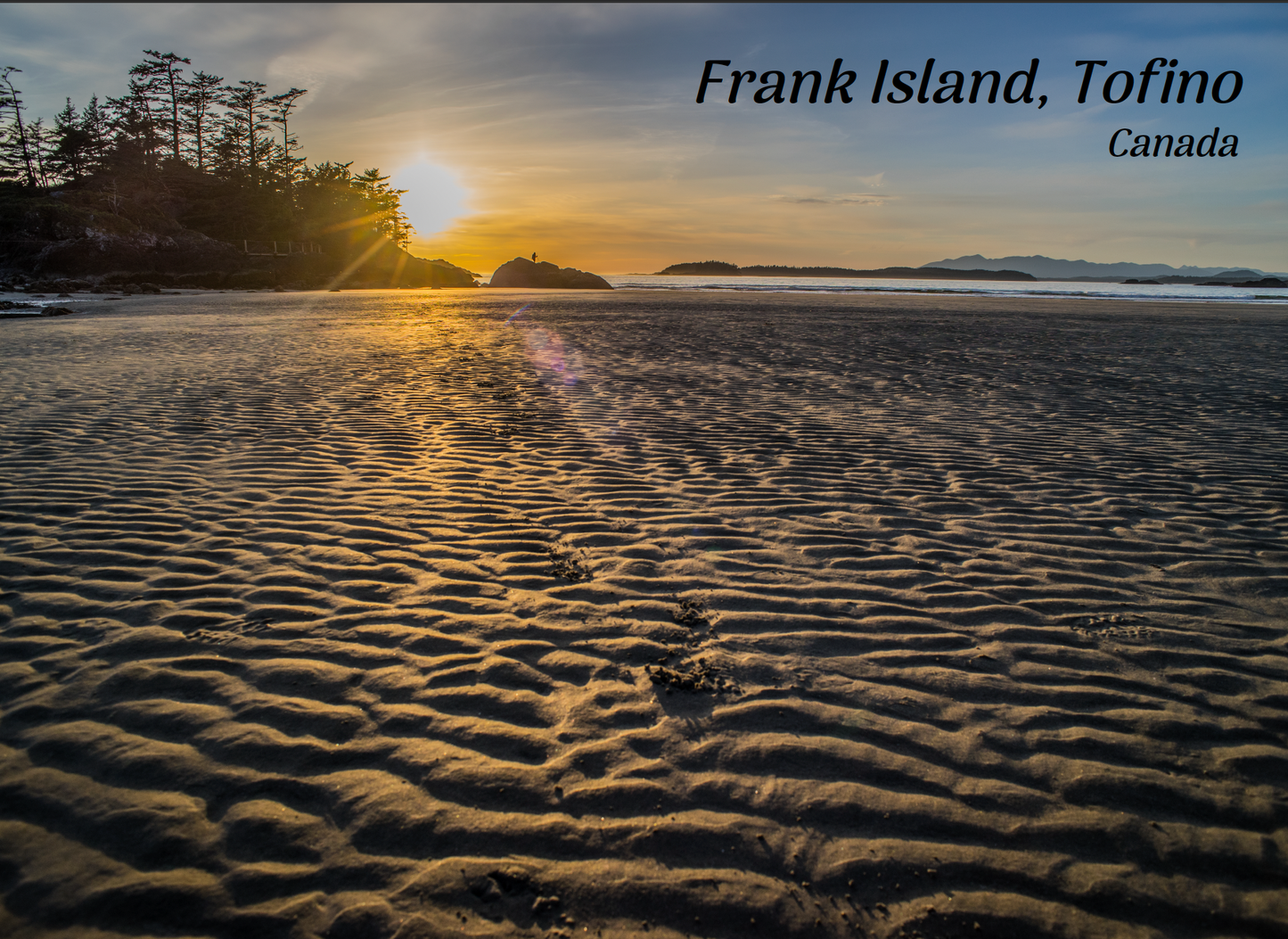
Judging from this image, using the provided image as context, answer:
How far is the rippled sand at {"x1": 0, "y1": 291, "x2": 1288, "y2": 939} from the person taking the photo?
2.09m

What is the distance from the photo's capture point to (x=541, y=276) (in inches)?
2894

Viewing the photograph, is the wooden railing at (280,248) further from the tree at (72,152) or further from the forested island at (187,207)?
the tree at (72,152)

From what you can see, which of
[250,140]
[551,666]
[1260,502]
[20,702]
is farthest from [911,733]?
[250,140]

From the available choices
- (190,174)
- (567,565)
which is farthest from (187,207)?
(567,565)

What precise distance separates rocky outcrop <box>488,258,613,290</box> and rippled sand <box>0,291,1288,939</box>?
67.0 meters

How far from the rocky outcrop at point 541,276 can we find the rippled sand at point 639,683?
67.0 m

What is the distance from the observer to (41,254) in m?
49.1

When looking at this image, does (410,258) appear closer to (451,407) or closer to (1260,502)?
(451,407)

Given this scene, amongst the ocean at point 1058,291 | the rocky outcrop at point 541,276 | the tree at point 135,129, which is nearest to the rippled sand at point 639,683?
the ocean at point 1058,291

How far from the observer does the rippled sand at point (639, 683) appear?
6.86ft

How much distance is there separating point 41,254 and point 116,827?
221ft

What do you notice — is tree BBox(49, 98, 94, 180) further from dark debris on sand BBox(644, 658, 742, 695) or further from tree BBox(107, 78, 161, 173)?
dark debris on sand BBox(644, 658, 742, 695)

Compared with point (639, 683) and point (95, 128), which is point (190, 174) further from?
point (639, 683)

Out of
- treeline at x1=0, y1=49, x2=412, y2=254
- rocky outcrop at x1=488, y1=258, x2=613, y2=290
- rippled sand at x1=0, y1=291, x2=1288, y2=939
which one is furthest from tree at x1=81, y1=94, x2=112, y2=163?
rippled sand at x1=0, y1=291, x2=1288, y2=939
